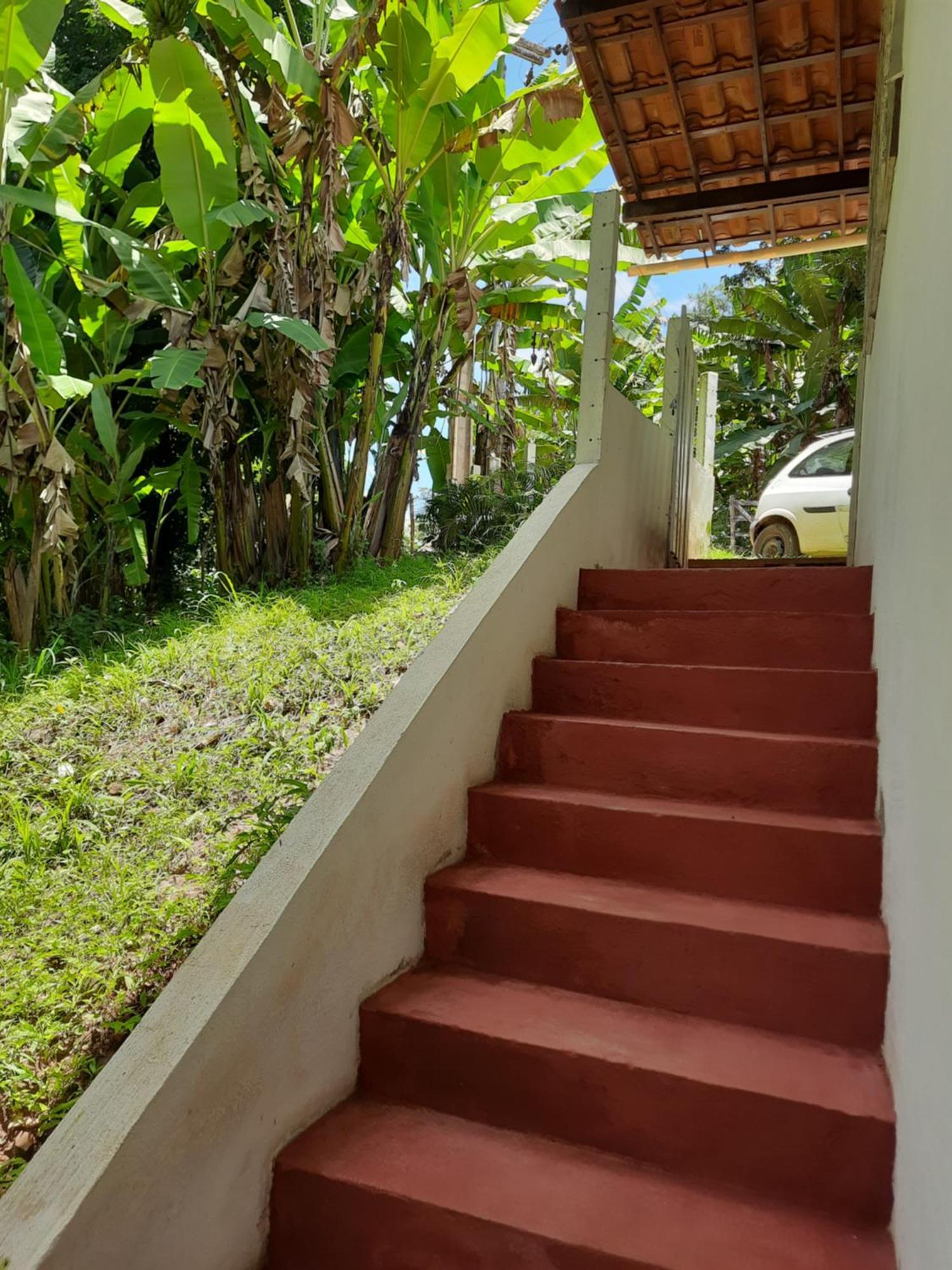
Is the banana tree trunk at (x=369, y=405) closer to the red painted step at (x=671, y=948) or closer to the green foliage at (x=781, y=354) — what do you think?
the red painted step at (x=671, y=948)

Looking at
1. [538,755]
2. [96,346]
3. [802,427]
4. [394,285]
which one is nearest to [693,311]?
[802,427]

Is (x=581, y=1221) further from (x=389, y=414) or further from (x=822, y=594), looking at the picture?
(x=389, y=414)

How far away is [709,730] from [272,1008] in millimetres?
1610

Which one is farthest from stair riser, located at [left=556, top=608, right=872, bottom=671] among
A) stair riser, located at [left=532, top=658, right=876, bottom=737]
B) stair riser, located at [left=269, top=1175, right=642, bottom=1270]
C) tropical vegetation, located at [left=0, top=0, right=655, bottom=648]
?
tropical vegetation, located at [left=0, top=0, right=655, bottom=648]

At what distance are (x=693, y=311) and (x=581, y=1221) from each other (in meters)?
16.1

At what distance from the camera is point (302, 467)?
5.20 meters

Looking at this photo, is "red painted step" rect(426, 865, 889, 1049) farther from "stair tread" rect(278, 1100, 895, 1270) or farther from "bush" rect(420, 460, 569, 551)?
"bush" rect(420, 460, 569, 551)

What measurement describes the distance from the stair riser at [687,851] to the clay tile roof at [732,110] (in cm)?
371

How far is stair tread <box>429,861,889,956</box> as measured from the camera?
6.71 feet

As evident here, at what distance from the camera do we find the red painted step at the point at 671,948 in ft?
6.48

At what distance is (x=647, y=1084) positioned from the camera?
72.5 inches

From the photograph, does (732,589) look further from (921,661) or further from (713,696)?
(921,661)

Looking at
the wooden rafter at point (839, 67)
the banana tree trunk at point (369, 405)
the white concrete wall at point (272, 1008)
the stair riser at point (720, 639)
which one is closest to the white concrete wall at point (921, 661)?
the stair riser at point (720, 639)

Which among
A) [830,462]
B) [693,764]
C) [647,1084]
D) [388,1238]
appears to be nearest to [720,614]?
[693,764]
